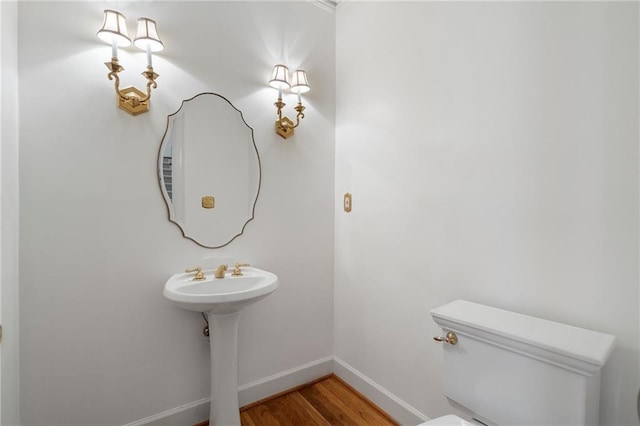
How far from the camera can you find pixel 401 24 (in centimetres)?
181

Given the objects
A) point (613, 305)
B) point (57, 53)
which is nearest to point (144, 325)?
point (57, 53)

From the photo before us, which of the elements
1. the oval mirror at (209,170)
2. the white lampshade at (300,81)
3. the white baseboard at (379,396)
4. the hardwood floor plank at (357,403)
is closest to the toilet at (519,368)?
the white baseboard at (379,396)

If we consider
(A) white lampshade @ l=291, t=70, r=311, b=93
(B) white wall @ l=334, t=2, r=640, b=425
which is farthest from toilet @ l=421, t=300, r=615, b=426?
(A) white lampshade @ l=291, t=70, r=311, b=93

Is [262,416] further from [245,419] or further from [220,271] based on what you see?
[220,271]

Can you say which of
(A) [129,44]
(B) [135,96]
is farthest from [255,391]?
(A) [129,44]

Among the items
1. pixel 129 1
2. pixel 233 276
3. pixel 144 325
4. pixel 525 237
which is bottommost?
pixel 144 325

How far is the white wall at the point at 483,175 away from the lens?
1055 mm

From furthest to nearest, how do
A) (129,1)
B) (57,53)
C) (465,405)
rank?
1. (129,1)
2. (57,53)
3. (465,405)

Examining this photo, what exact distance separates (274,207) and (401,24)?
1.34m

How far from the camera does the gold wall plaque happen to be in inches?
71.6

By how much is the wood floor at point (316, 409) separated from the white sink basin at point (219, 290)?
81 centimetres

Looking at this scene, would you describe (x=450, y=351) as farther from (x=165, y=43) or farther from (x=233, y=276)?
(x=165, y=43)

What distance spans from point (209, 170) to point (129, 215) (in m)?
0.48

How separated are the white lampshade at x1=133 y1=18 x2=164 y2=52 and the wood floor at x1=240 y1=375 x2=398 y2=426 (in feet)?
6.93
